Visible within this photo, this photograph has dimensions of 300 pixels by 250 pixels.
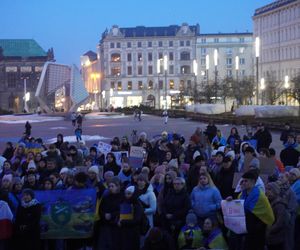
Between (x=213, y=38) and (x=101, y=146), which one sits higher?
(x=213, y=38)

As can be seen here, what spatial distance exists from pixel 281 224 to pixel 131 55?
12929 centimetres

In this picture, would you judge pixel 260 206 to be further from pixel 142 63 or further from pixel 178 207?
pixel 142 63

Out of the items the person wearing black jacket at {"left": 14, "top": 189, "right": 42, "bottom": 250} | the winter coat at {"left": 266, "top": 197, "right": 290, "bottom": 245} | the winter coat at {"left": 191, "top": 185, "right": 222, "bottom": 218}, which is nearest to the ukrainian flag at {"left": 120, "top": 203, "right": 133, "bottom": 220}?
the winter coat at {"left": 191, "top": 185, "right": 222, "bottom": 218}

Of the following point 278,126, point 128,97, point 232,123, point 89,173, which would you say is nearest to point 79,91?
point 232,123

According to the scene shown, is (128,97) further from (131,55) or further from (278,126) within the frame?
(278,126)

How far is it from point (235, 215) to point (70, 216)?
96.1 inches

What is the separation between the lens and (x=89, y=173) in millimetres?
10906

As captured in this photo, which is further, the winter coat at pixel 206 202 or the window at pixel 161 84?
the window at pixel 161 84

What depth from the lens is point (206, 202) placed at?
9.91 m

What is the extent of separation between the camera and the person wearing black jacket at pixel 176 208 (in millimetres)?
9875

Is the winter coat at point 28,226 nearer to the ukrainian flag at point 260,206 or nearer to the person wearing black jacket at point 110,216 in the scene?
the person wearing black jacket at point 110,216

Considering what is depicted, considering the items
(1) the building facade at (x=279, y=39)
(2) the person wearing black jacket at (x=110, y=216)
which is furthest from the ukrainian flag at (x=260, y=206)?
(1) the building facade at (x=279, y=39)

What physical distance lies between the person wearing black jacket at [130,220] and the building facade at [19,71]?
13011 cm

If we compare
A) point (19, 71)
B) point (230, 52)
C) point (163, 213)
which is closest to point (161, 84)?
point (230, 52)
